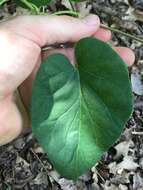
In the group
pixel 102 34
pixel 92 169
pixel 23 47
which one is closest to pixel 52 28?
pixel 23 47

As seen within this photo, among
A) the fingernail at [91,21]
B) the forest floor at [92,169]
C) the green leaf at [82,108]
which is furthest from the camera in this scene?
the forest floor at [92,169]

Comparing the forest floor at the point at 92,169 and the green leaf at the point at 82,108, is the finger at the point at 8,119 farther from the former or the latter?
the forest floor at the point at 92,169

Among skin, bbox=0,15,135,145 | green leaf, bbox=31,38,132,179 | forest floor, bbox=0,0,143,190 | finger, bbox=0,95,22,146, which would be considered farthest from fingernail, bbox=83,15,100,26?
forest floor, bbox=0,0,143,190

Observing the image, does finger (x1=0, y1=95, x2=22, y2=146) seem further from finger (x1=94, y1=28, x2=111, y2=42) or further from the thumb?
finger (x1=94, y1=28, x2=111, y2=42)

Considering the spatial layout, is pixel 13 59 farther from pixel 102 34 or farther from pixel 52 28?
pixel 102 34

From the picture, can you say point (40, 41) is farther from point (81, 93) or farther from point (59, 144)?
point (59, 144)

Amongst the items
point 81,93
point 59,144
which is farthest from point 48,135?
point 81,93

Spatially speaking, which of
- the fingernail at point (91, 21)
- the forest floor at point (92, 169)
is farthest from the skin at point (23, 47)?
the forest floor at point (92, 169)
